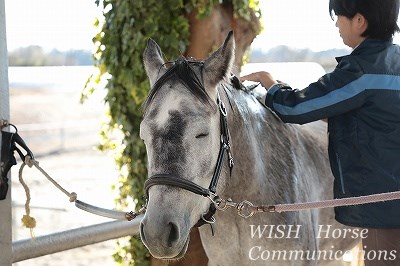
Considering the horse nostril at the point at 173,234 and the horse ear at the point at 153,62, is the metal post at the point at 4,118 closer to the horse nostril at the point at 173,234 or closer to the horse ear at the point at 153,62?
the horse ear at the point at 153,62

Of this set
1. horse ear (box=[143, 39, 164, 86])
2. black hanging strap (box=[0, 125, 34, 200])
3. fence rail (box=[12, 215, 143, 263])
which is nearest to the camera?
horse ear (box=[143, 39, 164, 86])

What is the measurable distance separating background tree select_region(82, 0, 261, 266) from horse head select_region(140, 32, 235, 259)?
124 centimetres

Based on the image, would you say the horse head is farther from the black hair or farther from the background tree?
the background tree

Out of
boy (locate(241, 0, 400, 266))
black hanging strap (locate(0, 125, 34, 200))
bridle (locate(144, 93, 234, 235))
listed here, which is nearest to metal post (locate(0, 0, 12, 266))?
black hanging strap (locate(0, 125, 34, 200))

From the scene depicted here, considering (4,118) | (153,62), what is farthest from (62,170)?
(153,62)

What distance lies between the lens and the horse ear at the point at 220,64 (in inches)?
82.0

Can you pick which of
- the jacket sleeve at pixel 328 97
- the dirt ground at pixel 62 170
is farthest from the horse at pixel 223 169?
the dirt ground at pixel 62 170

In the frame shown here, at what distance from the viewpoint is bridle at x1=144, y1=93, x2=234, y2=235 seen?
1.93 meters

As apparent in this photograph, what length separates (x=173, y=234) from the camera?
75.6 inches

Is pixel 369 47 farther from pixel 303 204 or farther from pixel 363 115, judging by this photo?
pixel 303 204

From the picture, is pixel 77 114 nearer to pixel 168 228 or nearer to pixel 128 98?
pixel 128 98

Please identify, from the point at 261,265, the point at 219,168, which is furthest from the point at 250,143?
→ the point at 261,265

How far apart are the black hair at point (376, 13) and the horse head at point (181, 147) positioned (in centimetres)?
55

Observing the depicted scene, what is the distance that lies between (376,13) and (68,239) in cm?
162
